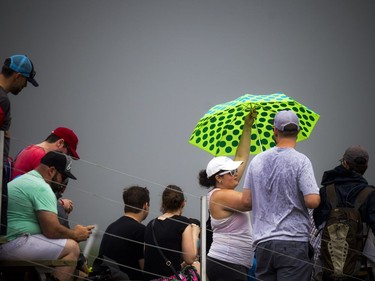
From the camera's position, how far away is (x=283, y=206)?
18.9 feet

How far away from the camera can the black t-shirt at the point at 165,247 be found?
6727 millimetres

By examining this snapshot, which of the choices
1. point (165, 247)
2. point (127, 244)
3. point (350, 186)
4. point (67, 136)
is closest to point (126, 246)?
point (127, 244)

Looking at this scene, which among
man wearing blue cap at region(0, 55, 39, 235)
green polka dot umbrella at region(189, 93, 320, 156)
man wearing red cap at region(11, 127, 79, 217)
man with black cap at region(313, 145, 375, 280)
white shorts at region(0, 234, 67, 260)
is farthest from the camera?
green polka dot umbrella at region(189, 93, 320, 156)

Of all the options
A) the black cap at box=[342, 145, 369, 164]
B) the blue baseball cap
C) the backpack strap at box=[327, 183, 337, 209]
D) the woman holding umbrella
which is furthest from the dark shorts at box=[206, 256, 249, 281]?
the blue baseball cap

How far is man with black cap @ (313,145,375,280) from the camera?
6.19m

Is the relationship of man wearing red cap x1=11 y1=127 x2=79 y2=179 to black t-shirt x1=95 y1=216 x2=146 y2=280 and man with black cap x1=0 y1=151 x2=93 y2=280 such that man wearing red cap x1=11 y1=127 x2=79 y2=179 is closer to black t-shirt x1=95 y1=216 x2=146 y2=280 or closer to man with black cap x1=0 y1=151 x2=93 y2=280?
man with black cap x1=0 y1=151 x2=93 y2=280

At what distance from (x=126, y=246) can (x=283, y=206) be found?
1712 millimetres

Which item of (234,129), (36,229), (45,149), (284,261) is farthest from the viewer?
(234,129)

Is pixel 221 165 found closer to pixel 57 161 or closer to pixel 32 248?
pixel 57 161

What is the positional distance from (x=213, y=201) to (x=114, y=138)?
482 cm

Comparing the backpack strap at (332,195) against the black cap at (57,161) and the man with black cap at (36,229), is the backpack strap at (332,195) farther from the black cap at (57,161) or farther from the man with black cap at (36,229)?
the black cap at (57,161)

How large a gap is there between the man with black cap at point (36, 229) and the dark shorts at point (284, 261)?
1212 millimetres

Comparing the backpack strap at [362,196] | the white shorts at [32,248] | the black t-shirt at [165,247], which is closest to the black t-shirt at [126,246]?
the black t-shirt at [165,247]

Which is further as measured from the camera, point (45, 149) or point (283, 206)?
point (45, 149)
